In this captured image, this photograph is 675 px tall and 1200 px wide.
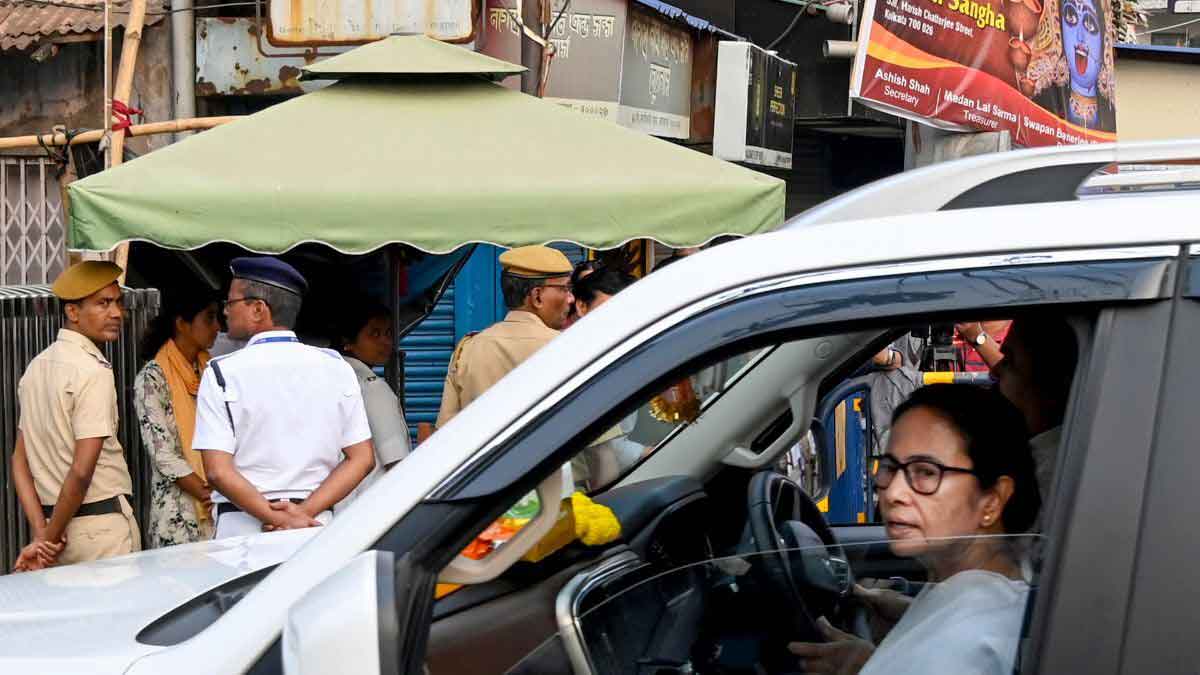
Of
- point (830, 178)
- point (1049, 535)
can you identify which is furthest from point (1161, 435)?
point (830, 178)

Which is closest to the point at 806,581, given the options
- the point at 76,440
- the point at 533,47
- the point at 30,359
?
the point at 76,440

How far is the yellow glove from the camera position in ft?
7.68

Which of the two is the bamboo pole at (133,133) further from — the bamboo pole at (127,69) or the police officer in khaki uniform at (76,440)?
the police officer in khaki uniform at (76,440)

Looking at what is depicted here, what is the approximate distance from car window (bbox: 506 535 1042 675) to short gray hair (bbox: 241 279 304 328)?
8.95ft

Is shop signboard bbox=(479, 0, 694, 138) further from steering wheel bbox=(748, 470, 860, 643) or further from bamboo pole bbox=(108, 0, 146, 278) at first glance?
steering wheel bbox=(748, 470, 860, 643)

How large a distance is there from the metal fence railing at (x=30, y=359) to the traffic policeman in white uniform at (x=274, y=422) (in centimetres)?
152

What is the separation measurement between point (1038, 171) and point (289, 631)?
123 centimetres

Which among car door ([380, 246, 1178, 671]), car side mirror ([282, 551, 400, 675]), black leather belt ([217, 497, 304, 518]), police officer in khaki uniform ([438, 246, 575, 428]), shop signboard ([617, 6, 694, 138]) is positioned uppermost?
shop signboard ([617, 6, 694, 138])

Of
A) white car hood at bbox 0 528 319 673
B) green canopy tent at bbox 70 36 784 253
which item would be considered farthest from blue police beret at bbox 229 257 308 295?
white car hood at bbox 0 528 319 673

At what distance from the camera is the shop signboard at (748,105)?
10.8 meters

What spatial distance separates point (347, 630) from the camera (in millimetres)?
1438

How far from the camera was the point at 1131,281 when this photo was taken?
1.55m

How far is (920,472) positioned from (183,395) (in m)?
3.80

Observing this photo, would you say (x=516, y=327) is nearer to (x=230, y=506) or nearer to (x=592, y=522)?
(x=230, y=506)
